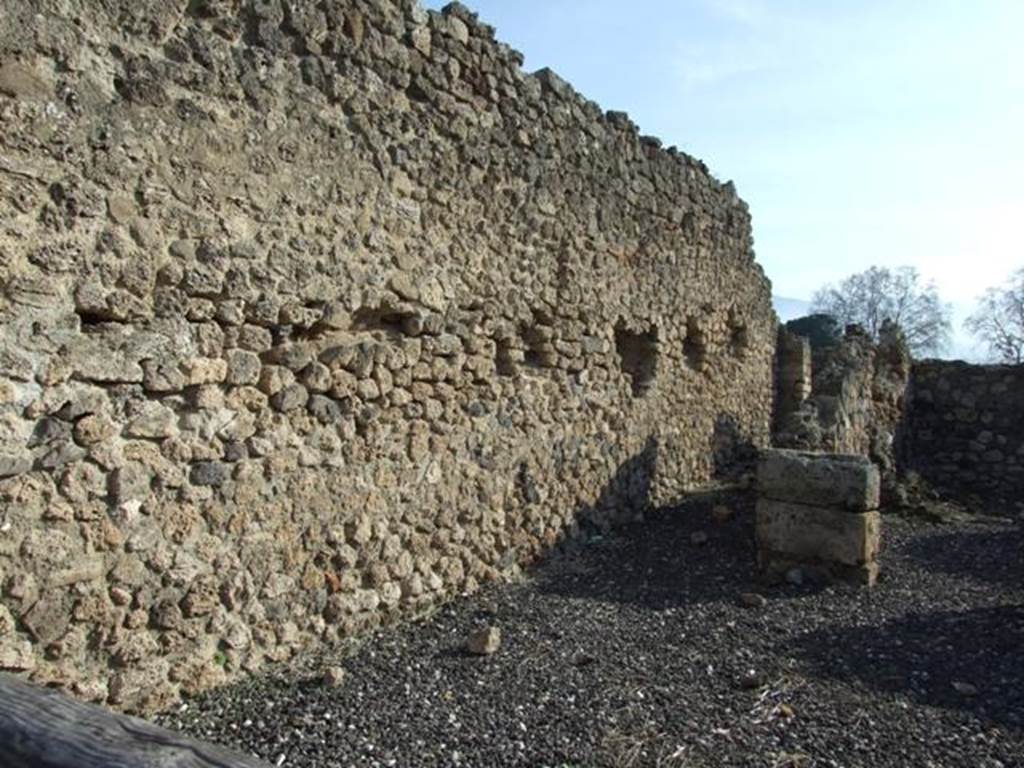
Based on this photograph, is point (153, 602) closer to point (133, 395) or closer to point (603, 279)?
point (133, 395)

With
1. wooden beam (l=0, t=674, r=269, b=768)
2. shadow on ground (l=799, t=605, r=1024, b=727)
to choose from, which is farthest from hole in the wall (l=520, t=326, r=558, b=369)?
wooden beam (l=0, t=674, r=269, b=768)

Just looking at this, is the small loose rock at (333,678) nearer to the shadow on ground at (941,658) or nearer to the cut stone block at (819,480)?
the shadow on ground at (941,658)

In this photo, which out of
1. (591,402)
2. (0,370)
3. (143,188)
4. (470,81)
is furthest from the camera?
(591,402)

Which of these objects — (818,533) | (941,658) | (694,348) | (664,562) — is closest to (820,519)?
(818,533)

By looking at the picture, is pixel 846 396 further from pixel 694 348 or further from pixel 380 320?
pixel 380 320

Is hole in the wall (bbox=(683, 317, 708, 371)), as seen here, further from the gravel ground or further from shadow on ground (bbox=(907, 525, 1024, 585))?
the gravel ground

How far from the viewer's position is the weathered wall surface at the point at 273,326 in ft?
10.5

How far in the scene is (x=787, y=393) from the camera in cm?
1092

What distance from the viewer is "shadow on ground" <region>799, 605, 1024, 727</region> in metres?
A: 3.99

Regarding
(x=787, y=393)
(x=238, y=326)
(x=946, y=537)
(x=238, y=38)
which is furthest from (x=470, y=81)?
(x=787, y=393)

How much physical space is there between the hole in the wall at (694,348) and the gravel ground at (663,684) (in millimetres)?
2763

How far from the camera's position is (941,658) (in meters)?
4.49

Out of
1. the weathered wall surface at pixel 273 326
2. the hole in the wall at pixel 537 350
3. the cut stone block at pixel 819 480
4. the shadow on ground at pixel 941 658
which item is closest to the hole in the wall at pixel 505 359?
the weathered wall surface at pixel 273 326

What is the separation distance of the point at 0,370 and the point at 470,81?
3.26 meters
